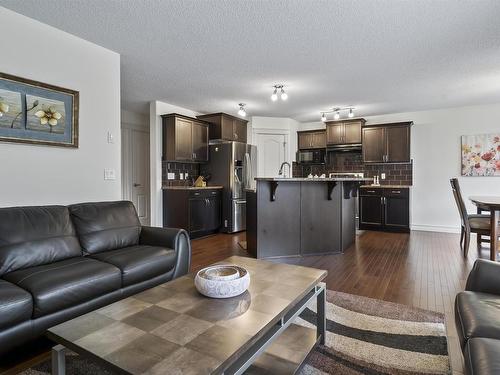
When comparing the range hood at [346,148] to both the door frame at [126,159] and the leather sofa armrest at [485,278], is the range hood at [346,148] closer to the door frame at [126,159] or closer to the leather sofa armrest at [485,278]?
the door frame at [126,159]

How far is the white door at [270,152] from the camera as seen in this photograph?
695cm

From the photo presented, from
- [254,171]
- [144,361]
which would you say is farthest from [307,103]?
[144,361]

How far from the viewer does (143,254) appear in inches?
97.8

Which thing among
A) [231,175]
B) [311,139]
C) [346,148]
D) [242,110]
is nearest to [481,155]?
[346,148]

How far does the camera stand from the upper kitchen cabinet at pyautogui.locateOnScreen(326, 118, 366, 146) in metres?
6.45

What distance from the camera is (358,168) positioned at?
6789 mm

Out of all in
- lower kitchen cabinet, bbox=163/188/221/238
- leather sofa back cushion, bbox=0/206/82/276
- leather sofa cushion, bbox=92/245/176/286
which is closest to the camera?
leather sofa back cushion, bbox=0/206/82/276

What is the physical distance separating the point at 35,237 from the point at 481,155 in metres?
7.03

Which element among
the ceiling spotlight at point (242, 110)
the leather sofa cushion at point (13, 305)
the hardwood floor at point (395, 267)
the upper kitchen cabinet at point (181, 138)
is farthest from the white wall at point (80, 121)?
the ceiling spotlight at point (242, 110)

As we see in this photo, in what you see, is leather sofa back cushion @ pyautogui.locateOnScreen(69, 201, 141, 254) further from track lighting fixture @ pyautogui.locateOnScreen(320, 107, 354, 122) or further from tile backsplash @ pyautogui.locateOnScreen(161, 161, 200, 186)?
track lighting fixture @ pyautogui.locateOnScreen(320, 107, 354, 122)

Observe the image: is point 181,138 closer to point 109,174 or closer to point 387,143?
point 109,174

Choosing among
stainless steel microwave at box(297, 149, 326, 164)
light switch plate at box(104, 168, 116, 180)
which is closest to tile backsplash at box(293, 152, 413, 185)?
stainless steel microwave at box(297, 149, 326, 164)

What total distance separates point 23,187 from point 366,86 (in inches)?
181

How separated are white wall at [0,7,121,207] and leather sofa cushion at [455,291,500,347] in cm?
329
